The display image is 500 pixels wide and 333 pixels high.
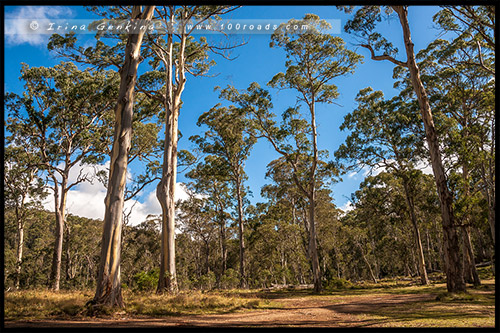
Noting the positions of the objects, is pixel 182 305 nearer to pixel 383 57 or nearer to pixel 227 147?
pixel 383 57

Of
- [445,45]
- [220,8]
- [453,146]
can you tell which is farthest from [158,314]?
[445,45]

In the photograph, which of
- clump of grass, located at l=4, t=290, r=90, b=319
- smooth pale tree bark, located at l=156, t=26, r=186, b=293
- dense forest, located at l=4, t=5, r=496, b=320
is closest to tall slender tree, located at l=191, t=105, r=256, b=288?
dense forest, located at l=4, t=5, r=496, b=320

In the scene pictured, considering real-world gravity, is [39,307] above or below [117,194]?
below

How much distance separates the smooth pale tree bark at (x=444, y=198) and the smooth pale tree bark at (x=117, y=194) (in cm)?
751

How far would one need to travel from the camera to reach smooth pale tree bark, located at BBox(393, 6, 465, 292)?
813cm

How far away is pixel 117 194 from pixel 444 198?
838cm

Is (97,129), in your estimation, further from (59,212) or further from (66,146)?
(59,212)

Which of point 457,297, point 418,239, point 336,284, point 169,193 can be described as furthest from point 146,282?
point 418,239

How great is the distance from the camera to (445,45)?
Answer: 48.0 feet

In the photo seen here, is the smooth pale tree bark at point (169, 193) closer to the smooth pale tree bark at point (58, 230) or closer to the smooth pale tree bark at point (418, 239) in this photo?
the smooth pale tree bark at point (58, 230)

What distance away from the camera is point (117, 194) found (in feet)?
20.9

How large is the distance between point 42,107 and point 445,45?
19982 mm

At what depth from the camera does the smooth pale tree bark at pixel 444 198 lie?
8.13 m

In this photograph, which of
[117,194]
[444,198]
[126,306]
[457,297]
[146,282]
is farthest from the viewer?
[146,282]
